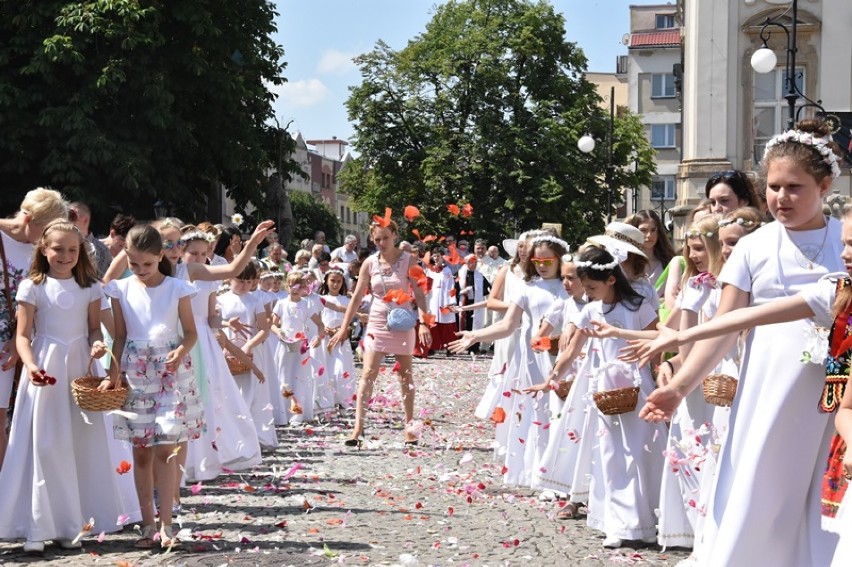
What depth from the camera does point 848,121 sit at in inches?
762

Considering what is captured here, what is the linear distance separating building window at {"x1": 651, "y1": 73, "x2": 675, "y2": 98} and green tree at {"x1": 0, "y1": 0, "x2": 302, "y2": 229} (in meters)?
48.2

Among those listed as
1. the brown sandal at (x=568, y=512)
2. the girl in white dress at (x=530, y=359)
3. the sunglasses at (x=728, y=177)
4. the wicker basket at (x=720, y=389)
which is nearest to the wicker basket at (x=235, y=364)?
the girl in white dress at (x=530, y=359)

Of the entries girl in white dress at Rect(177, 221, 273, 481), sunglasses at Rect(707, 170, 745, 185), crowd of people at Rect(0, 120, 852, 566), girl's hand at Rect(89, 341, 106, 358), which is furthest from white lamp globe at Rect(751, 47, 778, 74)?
girl's hand at Rect(89, 341, 106, 358)

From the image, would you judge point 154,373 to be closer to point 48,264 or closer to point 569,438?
point 48,264

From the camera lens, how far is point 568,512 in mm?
8664

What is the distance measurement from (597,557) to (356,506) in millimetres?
2196

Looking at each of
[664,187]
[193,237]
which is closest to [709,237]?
[193,237]

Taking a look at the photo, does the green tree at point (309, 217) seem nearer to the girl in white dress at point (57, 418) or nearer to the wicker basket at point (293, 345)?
the wicker basket at point (293, 345)

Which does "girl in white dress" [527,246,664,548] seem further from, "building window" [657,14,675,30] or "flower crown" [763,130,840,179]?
"building window" [657,14,675,30]

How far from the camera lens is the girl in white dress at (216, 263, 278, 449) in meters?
12.1

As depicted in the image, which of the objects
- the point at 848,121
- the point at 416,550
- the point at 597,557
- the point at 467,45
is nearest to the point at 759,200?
the point at 597,557

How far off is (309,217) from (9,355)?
3876 inches

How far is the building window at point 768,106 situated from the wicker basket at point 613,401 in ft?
84.7

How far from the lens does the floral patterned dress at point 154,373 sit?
24.5 feet
